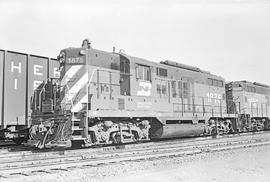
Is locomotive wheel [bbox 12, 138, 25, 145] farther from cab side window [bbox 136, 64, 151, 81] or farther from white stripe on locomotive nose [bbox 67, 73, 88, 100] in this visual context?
cab side window [bbox 136, 64, 151, 81]

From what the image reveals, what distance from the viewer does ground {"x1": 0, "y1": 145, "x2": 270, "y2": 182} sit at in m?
5.16

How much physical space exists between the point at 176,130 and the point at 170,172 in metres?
6.37

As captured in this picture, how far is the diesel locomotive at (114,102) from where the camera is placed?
9289 mm

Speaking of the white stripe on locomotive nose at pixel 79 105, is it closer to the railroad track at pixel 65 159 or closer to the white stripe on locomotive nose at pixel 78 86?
the white stripe on locomotive nose at pixel 78 86

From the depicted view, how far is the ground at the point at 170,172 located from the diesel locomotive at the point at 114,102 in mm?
2816

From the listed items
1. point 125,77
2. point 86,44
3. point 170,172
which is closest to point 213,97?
point 125,77

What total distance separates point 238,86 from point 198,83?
15.6ft

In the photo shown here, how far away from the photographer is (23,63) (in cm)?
1148

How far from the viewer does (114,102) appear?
1009 centimetres

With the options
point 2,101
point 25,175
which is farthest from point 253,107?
point 25,175

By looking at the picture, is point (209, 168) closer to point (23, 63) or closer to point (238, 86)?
point (23, 63)

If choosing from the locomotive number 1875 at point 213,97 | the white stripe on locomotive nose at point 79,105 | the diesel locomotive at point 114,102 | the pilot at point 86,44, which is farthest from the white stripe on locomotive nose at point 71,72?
the locomotive number 1875 at point 213,97

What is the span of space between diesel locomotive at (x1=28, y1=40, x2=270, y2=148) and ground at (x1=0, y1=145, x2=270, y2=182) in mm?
2816

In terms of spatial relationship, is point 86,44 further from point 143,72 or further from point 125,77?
point 143,72
